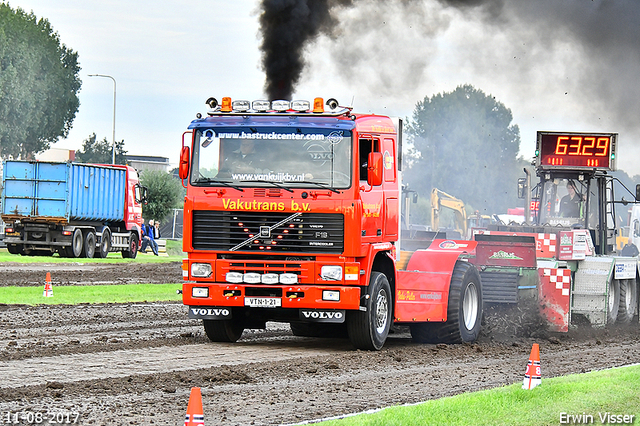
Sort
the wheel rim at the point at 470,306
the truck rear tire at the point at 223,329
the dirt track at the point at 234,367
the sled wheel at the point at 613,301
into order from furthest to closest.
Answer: the sled wheel at the point at 613,301
the wheel rim at the point at 470,306
the truck rear tire at the point at 223,329
the dirt track at the point at 234,367

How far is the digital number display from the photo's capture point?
20469 mm

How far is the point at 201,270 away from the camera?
13203 mm

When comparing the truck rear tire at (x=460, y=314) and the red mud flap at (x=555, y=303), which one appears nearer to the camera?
the truck rear tire at (x=460, y=314)

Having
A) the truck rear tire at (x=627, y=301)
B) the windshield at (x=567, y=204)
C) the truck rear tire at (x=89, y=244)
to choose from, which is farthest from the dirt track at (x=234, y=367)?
the truck rear tire at (x=89, y=244)

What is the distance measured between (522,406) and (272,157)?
563 cm

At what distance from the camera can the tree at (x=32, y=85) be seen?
6631 cm

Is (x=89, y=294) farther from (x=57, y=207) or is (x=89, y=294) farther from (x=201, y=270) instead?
(x=57, y=207)

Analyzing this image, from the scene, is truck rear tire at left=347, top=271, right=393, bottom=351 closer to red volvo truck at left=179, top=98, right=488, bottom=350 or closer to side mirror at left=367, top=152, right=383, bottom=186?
red volvo truck at left=179, top=98, right=488, bottom=350

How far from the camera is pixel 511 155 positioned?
9062 centimetres

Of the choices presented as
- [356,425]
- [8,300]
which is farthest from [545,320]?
[8,300]

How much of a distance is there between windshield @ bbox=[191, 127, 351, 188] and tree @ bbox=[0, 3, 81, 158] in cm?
5555

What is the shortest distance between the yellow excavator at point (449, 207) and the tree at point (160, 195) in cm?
2046

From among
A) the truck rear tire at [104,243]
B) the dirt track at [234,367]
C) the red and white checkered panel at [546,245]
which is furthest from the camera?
the truck rear tire at [104,243]

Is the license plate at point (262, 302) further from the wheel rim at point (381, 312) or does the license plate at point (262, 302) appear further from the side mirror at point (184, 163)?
the side mirror at point (184, 163)
